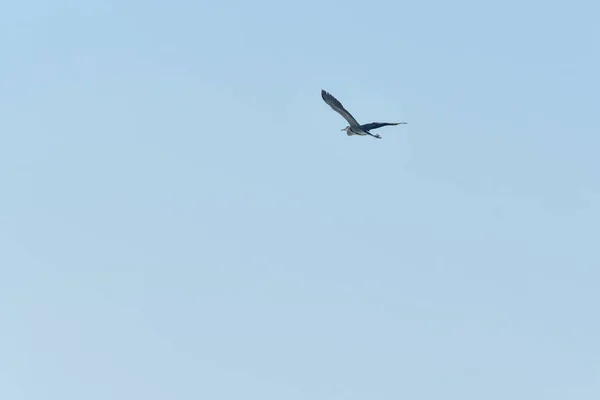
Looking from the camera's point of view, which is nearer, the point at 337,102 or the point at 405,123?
the point at 405,123

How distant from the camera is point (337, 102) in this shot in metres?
163

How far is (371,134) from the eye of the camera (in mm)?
164000

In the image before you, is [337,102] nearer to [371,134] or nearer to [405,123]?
[371,134]

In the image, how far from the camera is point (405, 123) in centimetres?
14838

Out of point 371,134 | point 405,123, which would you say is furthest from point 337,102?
point 405,123

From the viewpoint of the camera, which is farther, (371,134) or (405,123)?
(371,134)

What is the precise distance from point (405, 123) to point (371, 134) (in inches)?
630

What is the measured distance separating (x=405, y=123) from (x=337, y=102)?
17.4 metres
